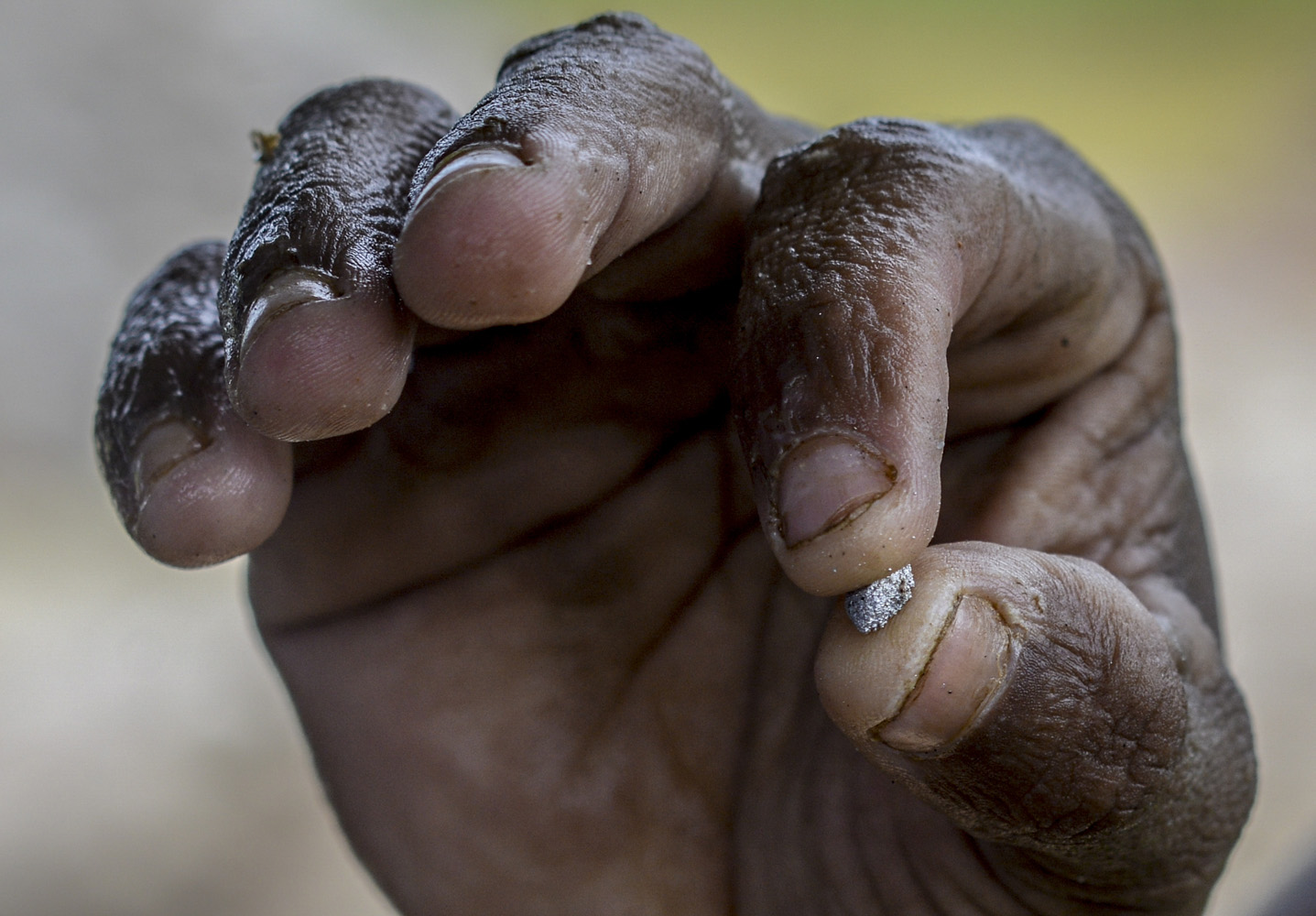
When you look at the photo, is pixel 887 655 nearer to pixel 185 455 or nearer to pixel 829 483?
pixel 829 483

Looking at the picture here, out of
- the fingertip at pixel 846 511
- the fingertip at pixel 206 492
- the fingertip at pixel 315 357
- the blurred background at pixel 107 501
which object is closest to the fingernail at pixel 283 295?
the fingertip at pixel 315 357

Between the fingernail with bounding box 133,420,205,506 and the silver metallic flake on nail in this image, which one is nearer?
the silver metallic flake on nail

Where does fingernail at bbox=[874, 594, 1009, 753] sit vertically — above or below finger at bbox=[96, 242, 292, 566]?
below

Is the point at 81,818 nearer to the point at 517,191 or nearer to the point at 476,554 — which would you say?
the point at 476,554

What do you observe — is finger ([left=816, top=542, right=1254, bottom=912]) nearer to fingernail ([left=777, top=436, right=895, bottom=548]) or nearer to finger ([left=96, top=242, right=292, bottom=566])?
fingernail ([left=777, top=436, right=895, bottom=548])

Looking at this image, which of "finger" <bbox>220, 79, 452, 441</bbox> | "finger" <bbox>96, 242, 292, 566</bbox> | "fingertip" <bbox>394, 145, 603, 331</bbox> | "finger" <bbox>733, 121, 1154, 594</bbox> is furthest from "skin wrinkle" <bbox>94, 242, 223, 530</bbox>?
"finger" <bbox>733, 121, 1154, 594</bbox>

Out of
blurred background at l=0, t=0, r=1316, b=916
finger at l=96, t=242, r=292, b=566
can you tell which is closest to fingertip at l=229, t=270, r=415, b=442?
finger at l=96, t=242, r=292, b=566
